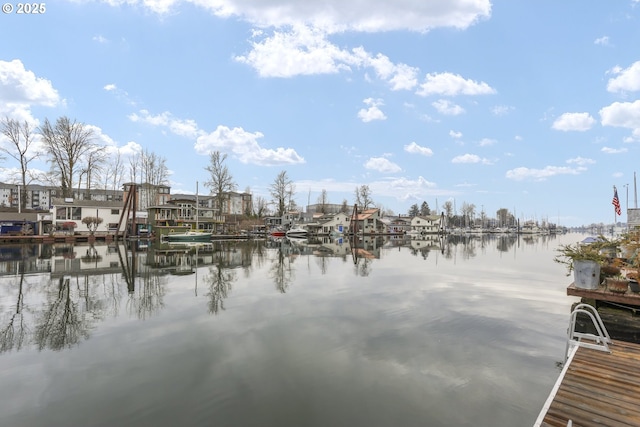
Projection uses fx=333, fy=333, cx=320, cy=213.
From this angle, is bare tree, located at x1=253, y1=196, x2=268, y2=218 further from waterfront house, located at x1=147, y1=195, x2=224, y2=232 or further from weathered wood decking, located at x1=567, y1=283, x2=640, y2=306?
weathered wood decking, located at x1=567, y1=283, x2=640, y2=306

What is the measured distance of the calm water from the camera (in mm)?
5320

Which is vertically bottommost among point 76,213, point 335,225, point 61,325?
point 61,325

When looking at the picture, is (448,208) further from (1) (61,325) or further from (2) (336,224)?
(1) (61,325)

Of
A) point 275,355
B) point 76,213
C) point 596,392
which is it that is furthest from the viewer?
point 76,213

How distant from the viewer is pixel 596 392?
4.67m

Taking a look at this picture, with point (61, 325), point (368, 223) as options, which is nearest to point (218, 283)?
point (61, 325)

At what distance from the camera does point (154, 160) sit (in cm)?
6906

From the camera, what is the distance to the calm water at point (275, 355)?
532 cm

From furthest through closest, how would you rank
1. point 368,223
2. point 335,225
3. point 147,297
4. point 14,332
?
point 368,223 → point 335,225 → point 147,297 → point 14,332

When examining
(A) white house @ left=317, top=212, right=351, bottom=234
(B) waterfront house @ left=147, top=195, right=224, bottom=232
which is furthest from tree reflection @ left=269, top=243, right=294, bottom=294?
(A) white house @ left=317, top=212, right=351, bottom=234

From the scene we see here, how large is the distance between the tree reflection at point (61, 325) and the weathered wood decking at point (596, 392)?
391 inches

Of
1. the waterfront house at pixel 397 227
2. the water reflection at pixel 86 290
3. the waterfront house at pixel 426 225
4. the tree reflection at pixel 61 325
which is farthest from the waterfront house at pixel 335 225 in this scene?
the tree reflection at pixel 61 325

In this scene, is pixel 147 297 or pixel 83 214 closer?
pixel 147 297

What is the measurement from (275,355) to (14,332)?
732 centimetres
